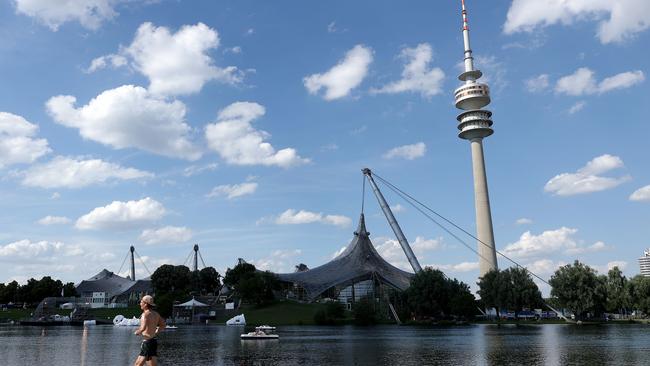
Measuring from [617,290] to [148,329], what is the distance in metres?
84.2

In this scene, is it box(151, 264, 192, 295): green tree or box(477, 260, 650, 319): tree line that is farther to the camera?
box(151, 264, 192, 295): green tree

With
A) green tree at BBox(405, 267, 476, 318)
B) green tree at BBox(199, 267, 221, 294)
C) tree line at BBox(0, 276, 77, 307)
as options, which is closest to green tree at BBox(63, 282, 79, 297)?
tree line at BBox(0, 276, 77, 307)

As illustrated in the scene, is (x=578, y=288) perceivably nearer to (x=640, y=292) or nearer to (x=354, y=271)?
(x=640, y=292)

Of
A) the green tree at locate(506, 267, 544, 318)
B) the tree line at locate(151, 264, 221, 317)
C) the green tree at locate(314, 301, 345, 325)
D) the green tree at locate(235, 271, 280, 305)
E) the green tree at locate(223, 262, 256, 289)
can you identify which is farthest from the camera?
the tree line at locate(151, 264, 221, 317)

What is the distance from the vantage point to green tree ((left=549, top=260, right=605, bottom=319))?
3346 inches

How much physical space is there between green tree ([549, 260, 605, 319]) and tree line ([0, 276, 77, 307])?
136 meters

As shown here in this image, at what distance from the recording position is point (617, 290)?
3342 inches

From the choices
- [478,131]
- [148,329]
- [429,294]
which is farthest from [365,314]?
[148,329]

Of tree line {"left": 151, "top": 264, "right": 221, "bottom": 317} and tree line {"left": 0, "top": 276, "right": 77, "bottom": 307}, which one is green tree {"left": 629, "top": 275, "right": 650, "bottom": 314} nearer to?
tree line {"left": 151, "top": 264, "right": 221, "bottom": 317}

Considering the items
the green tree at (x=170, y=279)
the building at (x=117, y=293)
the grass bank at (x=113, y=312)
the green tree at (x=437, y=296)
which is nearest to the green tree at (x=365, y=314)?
the green tree at (x=437, y=296)

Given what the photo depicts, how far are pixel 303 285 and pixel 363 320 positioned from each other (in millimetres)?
46093

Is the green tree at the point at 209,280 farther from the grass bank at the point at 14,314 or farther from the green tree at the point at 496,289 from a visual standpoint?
the green tree at the point at 496,289

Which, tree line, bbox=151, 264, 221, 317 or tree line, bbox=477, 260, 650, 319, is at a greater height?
tree line, bbox=151, 264, 221, 317

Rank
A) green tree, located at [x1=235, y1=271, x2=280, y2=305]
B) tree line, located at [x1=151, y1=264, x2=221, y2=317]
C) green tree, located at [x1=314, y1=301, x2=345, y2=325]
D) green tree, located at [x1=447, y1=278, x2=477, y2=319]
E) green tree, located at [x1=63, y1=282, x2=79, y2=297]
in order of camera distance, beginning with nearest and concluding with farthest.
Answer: green tree, located at [x1=447, y1=278, x2=477, y2=319] < green tree, located at [x1=314, y1=301, x2=345, y2=325] < green tree, located at [x1=235, y1=271, x2=280, y2=305] < tree line, located at [x1=151, y1=264, x2=221, y2=317] < green tree, located at [x1=63, y1=282, x2=79, y2=297]
